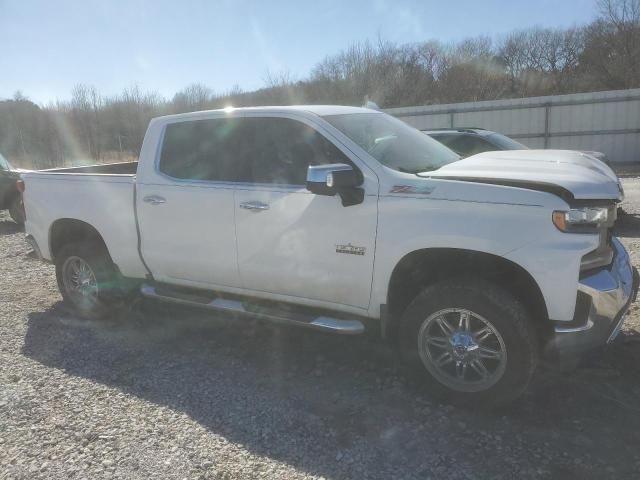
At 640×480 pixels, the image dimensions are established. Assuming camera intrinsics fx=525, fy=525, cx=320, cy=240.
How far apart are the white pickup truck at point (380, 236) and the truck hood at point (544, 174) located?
12 mm

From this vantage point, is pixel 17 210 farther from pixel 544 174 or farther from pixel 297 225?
pixel 544 174

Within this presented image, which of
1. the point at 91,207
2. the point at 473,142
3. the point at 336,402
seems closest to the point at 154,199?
the point at 91,207

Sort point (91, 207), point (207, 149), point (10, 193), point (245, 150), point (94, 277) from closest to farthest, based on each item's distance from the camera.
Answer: point (245, 150) → point (207, 149) → point (91, 207) → point (94, 277) → point (10, 193)

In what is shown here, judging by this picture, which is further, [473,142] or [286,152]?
[473,142]

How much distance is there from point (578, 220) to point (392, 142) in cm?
153

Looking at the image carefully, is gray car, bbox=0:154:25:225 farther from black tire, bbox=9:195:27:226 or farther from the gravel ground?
the gravel ground

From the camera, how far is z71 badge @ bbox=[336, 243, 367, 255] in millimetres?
3500

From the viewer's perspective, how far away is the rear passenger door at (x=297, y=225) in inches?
139

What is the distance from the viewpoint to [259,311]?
404 centimetres

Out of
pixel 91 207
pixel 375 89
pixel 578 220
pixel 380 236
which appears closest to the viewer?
pixel 578 220

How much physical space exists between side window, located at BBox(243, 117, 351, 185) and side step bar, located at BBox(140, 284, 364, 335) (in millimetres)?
978

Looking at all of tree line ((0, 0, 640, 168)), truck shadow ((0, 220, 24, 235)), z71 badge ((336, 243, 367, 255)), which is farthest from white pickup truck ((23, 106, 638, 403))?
tree line ((0, 0, 640, 168))

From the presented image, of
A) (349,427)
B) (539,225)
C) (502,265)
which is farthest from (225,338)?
(539,225)

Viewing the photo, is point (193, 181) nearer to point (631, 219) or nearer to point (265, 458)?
point (265, 458)
